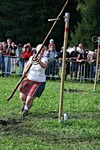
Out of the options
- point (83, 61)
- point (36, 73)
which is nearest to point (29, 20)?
point (83, 61)

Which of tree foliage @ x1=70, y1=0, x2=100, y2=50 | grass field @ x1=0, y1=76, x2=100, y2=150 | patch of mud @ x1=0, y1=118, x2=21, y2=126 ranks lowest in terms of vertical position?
grass field @ x1=0, y1=76, x2=100, y2=150

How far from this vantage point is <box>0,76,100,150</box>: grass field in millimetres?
7016

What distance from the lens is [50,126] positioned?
838 centimetres

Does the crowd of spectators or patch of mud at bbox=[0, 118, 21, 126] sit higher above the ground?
the crowd of spectators

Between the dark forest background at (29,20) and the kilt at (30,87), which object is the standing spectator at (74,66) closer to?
the kilt at (30,87)

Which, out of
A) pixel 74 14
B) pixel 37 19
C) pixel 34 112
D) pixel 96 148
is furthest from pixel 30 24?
pixel 96 148

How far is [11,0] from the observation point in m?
54.8

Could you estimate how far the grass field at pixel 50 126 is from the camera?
7016mm

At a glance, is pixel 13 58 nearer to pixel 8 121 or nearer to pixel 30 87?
pixel 30 87

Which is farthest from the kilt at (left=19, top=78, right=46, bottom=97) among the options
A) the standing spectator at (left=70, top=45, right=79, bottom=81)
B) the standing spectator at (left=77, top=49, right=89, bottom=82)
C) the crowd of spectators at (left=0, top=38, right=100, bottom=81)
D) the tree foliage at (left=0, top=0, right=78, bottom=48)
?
the tree foliage at (left=0, top=0, right=78, bottom=48)

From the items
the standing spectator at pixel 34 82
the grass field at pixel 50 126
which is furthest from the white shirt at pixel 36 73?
the grass field at pixel 50 126

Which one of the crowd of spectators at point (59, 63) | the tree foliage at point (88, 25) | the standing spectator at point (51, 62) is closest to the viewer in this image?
the standing spectator at point (51, 62)

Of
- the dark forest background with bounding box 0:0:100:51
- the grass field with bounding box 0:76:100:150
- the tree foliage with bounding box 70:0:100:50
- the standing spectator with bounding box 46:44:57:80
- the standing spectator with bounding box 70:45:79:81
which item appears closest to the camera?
the grass field with bounding box 0:76:100:150

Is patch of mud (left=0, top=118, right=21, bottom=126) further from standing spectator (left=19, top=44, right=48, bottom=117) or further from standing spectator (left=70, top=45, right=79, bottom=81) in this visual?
standing spectator (left=70, top=45, right=79, bottom=81)
